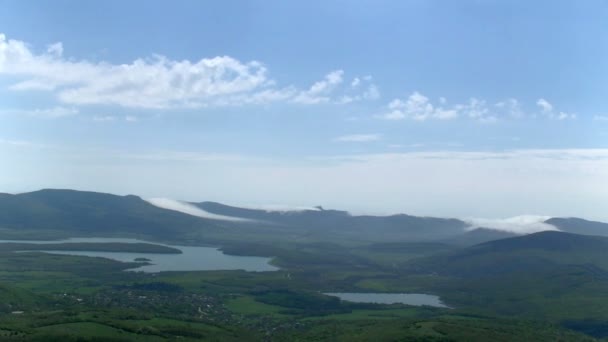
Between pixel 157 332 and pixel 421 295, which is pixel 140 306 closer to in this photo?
pixel 157 332

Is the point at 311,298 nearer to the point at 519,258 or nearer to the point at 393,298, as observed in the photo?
the point at 393,298

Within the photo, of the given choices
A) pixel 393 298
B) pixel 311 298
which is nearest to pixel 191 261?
pixel 311 298

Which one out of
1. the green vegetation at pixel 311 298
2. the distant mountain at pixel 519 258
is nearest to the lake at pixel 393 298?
the green vegetation at pixel 311 298

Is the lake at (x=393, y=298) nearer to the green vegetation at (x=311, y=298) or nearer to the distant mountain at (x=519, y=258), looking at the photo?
the green vegetation at (x=311, y=298)

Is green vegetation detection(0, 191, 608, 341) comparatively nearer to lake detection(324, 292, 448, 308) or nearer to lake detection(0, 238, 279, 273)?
lake detection(324, 292, 448, 308)

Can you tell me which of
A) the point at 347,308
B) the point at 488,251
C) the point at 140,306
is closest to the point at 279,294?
the point at 347,308
